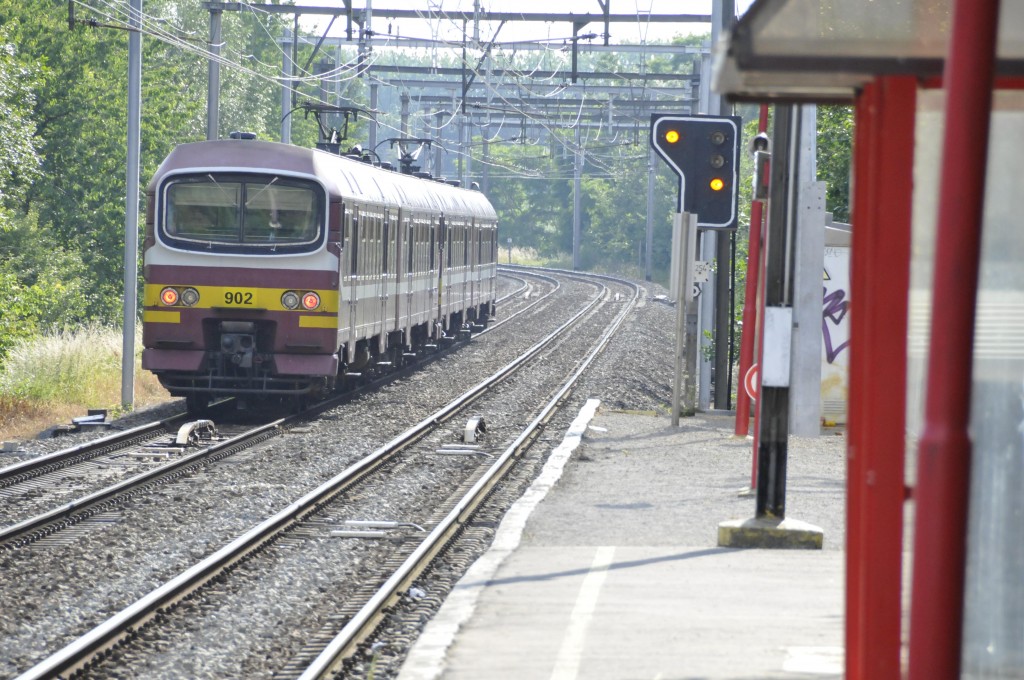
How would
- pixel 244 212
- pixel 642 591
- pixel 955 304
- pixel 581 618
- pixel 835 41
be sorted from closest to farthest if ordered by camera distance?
pixel 955 304 < pixel 835 41 < pixel 581 618 < pixel 642 591 < pixel 244 212

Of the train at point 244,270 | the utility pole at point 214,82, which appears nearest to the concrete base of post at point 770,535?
the train at point 244,270

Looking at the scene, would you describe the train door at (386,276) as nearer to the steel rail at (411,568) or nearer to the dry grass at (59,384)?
the dry grass at (59,384)

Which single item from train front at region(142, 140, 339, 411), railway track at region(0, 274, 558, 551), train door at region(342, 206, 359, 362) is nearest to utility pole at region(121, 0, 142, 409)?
railway track at region(0, 274, 558, 551)

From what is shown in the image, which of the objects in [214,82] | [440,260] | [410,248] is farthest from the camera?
[440,260]

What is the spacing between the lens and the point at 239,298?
17.1m

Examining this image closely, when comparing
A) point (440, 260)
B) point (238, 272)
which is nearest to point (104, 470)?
point (238, 272)

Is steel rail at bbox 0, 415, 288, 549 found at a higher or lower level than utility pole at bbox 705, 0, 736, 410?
lower

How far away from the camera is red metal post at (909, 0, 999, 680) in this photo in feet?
7.74

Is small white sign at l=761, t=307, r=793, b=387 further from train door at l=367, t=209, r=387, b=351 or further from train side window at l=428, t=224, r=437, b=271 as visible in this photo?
train side window at l=428, t=224, r=437, b=271

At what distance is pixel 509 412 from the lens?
19.2 meters

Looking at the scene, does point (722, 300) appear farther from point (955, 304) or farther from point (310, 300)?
point (955, 304)

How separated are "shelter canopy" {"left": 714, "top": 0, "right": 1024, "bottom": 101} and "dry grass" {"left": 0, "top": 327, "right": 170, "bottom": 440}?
14555 millimetres

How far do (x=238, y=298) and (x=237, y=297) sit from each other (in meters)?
0.02

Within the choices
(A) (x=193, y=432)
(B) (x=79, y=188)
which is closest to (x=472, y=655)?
(A) (x=193, y=432)
